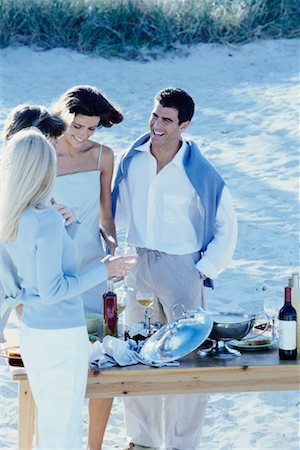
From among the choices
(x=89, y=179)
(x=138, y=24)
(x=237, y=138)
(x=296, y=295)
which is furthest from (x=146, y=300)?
(x=138, y=24)

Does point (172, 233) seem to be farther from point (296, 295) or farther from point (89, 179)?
point (296, 295)

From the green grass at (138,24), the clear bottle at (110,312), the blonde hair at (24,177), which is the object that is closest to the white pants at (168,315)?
the clear bottle at (110,312)

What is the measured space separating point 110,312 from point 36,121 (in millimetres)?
809

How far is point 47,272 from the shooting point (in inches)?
165

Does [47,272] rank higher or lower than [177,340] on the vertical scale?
higher

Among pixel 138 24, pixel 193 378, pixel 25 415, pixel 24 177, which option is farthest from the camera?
pixel 138 24

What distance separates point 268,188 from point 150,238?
4.50 metres

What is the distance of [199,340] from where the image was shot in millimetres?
4594

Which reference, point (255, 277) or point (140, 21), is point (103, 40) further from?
point (255, 277)

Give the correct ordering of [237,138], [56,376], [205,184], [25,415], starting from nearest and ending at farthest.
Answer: [56,376], [25,415], [205,184], [237,138]

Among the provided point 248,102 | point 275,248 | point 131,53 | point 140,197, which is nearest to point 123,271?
point 140,197

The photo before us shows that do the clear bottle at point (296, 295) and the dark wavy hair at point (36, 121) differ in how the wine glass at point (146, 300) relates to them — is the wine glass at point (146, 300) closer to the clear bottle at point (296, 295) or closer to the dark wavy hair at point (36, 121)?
the clear bottle at point (296, 295)

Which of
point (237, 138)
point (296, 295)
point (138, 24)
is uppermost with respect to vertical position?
point (296, 295)

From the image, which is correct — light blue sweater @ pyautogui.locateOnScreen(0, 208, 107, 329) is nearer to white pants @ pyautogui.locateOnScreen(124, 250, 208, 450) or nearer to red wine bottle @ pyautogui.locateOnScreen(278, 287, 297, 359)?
red wine bottle @ pyautogui.locateOnScreen(278, 287, 297, 359)
